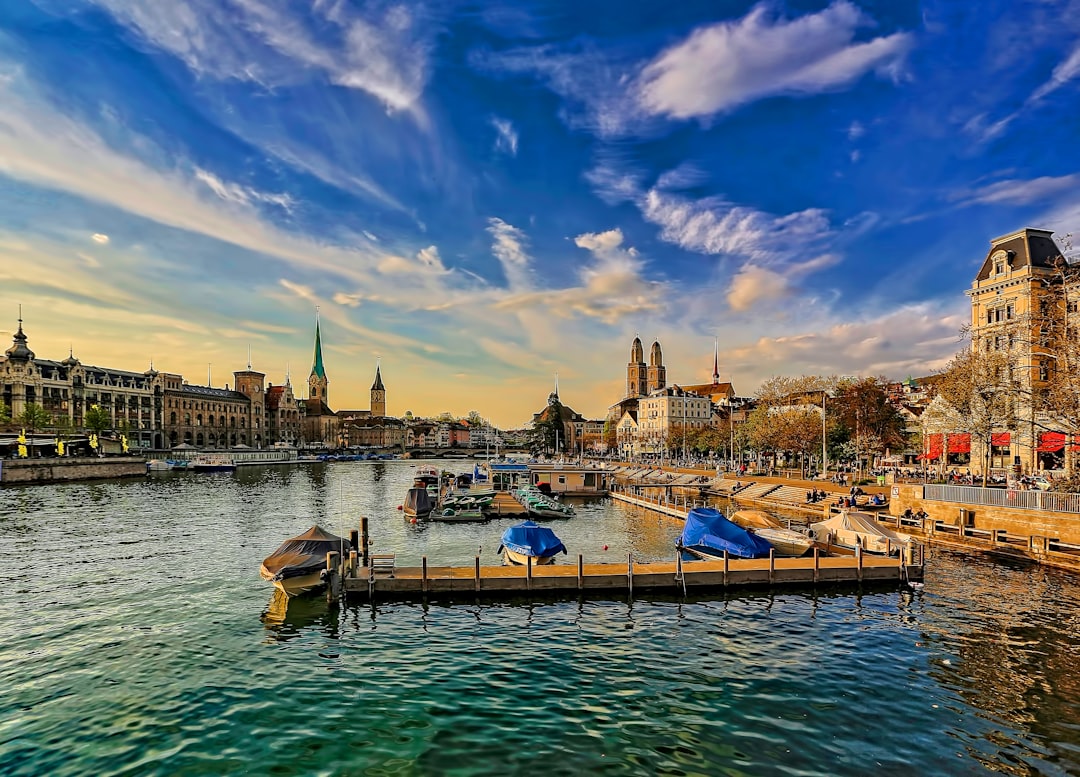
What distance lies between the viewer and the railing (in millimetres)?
37062

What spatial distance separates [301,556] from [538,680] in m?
15.7

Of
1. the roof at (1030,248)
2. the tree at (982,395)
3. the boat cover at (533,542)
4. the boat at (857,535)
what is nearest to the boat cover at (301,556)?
the boat cover at (533,542)

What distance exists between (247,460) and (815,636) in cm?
18409

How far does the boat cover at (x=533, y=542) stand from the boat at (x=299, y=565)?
9.91 meters

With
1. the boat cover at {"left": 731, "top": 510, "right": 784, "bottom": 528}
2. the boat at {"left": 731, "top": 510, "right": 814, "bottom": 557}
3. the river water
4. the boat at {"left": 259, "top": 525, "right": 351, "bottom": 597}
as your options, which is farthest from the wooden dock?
the boat cover at {"left": 731, "top": 510, "right": 784, "bottom": 528}

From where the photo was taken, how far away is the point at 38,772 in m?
14.5

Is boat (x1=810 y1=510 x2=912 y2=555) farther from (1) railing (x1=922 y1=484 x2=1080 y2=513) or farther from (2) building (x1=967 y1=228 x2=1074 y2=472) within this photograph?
(2) building (x1=967 y1=228 x2=1074 y2=472)

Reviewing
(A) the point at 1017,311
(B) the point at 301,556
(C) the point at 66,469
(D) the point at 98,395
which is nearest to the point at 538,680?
(B) the point at 301,556

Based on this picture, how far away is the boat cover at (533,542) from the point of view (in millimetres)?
34125

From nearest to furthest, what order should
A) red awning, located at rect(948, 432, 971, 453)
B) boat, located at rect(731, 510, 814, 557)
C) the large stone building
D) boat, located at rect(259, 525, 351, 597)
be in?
boat, located at rect(259, 525, 351, 597) → boat, located at rect(731, 510, 814, 557) → red awning, located at rect(948, 432, 971, 453) → the large stone building

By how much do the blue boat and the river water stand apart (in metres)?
5.52

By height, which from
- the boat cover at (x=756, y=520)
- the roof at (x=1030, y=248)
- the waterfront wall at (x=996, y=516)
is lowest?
the boat cover at (x=756, y=520)

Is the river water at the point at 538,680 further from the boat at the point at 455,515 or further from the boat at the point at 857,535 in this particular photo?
the boat at the point at 455,515

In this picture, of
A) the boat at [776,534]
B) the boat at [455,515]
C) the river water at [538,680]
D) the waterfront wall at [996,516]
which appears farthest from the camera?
the boat at [455,515]
